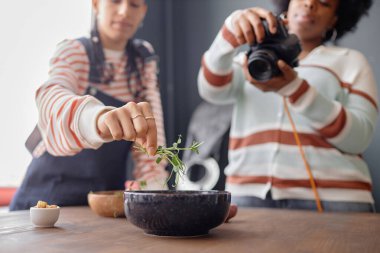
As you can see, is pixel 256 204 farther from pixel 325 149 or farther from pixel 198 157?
pixel 198 157

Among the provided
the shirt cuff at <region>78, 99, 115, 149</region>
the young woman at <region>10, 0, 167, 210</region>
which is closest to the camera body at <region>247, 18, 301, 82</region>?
the young woman at <region>10, 0, 167, 210</region>

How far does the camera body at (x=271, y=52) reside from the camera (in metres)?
1.25

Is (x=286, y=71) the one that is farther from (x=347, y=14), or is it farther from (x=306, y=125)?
(x=347, y=14)

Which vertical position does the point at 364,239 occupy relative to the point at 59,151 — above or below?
below

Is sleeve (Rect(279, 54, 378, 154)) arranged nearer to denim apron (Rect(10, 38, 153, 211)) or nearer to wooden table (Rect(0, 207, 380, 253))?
wooden table (Rect(0, 207, 380, 253))

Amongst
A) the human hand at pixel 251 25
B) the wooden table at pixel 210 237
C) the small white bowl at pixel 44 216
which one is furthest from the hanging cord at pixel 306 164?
the small white bowl at pixel 44 216

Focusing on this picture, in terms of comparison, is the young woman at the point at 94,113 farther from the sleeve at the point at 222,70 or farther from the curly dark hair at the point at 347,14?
the curly dark hair at the point at 347,14

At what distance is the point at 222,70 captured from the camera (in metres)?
1.47

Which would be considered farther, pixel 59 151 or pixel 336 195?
pixel 336 195

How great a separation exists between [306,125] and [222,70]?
34cm

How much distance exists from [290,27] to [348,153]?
0.48 metres

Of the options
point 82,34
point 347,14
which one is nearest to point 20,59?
point 82,34

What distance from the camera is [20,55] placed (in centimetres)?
156

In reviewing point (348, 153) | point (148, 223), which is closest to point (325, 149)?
point (348, 153)
